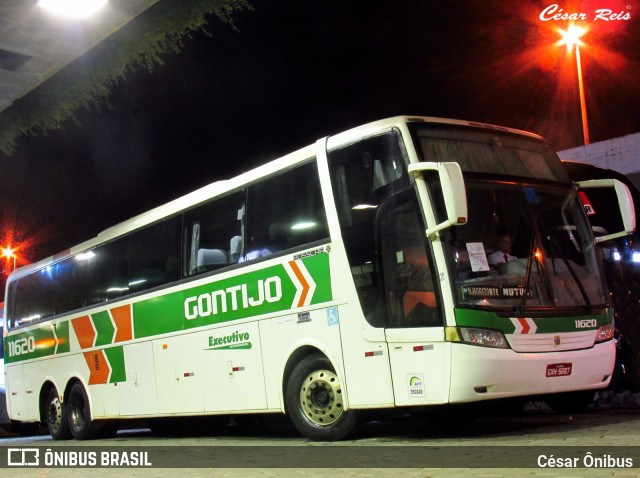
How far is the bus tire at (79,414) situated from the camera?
14000 millimetres

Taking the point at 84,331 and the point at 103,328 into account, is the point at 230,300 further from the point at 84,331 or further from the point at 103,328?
the point at 84,331

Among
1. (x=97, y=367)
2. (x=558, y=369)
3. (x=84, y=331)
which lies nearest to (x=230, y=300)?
(x=558, y=369)

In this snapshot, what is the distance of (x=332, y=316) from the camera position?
8758 mm

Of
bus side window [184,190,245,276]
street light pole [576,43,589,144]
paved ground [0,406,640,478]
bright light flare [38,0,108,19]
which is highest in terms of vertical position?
street light pole [576,43,589,144]

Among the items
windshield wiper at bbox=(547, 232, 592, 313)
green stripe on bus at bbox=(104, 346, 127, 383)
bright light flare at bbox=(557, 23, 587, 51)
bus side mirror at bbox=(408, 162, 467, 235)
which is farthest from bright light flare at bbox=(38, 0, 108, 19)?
bright light flare at bbox=(557, 23, 587, 51)

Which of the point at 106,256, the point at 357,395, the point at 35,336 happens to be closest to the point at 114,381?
the point at 106,256

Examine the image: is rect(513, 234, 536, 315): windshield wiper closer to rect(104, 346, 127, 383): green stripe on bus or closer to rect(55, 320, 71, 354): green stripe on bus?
rect(104, 346, 127, 383): green stripe on bus

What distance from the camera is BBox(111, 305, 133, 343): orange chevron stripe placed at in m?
12.8

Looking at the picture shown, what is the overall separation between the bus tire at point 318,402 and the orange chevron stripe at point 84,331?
5.84 meters

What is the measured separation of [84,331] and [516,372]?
9.02 m

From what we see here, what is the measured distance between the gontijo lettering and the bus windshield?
8.67ft

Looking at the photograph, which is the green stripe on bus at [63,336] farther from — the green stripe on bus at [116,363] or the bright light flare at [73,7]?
the bright light flare at [73,7]

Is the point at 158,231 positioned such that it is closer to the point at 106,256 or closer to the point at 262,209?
the point at 106,256

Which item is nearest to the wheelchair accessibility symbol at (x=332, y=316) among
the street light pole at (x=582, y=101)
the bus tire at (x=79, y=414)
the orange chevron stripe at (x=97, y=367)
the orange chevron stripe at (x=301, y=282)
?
the orange chevron stripe at (x=301, y=282)
